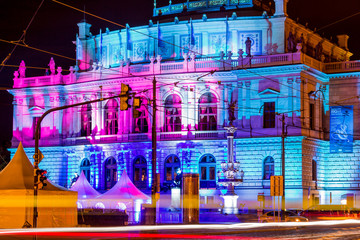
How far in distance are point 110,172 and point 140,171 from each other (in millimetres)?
3644

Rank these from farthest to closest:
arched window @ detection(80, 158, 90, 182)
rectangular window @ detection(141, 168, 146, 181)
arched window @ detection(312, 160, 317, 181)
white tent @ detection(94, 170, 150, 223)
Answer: arched window @ detection(80, 158, 90, 182) → rectangular window @ detection(141, 168, 146, 181) → arched window @ detection(312, 160, 317, 181) → white tent @ detection(94, 170, 150, 223)

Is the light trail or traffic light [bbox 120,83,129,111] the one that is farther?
the light trail

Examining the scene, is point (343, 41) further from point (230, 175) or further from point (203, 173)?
point (230, 175)

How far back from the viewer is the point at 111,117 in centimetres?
7062

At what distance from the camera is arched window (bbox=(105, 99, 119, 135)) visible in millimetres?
70250

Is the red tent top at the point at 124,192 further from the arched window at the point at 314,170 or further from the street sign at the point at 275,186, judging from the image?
the arched window at the point at 314,170

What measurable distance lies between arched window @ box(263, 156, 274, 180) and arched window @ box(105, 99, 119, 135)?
16213mm

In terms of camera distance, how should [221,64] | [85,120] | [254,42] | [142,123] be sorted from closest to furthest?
1. [221,64]
2. [254,42]
3. [142,123]
4. [85,120]

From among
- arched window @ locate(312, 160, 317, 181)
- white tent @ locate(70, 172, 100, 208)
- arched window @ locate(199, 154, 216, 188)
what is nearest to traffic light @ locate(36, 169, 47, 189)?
white tent @ locate(70, 172, 100, 208)

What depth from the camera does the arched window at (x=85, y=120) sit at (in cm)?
7238

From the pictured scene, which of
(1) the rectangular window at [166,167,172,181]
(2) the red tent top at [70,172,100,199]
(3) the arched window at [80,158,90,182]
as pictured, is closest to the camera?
(2) the red tent top at [70,172,100,199]

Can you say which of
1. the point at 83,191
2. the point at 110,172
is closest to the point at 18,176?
the point at 83,191

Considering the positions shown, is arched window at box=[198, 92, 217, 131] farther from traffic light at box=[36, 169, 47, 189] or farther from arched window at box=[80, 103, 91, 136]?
traffic light at box=[36, 169, 47, 189]

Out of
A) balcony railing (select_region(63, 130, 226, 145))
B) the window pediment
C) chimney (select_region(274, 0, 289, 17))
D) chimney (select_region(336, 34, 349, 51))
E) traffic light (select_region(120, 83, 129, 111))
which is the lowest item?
balcony railing (select_region(63, 130, 226, 145))
